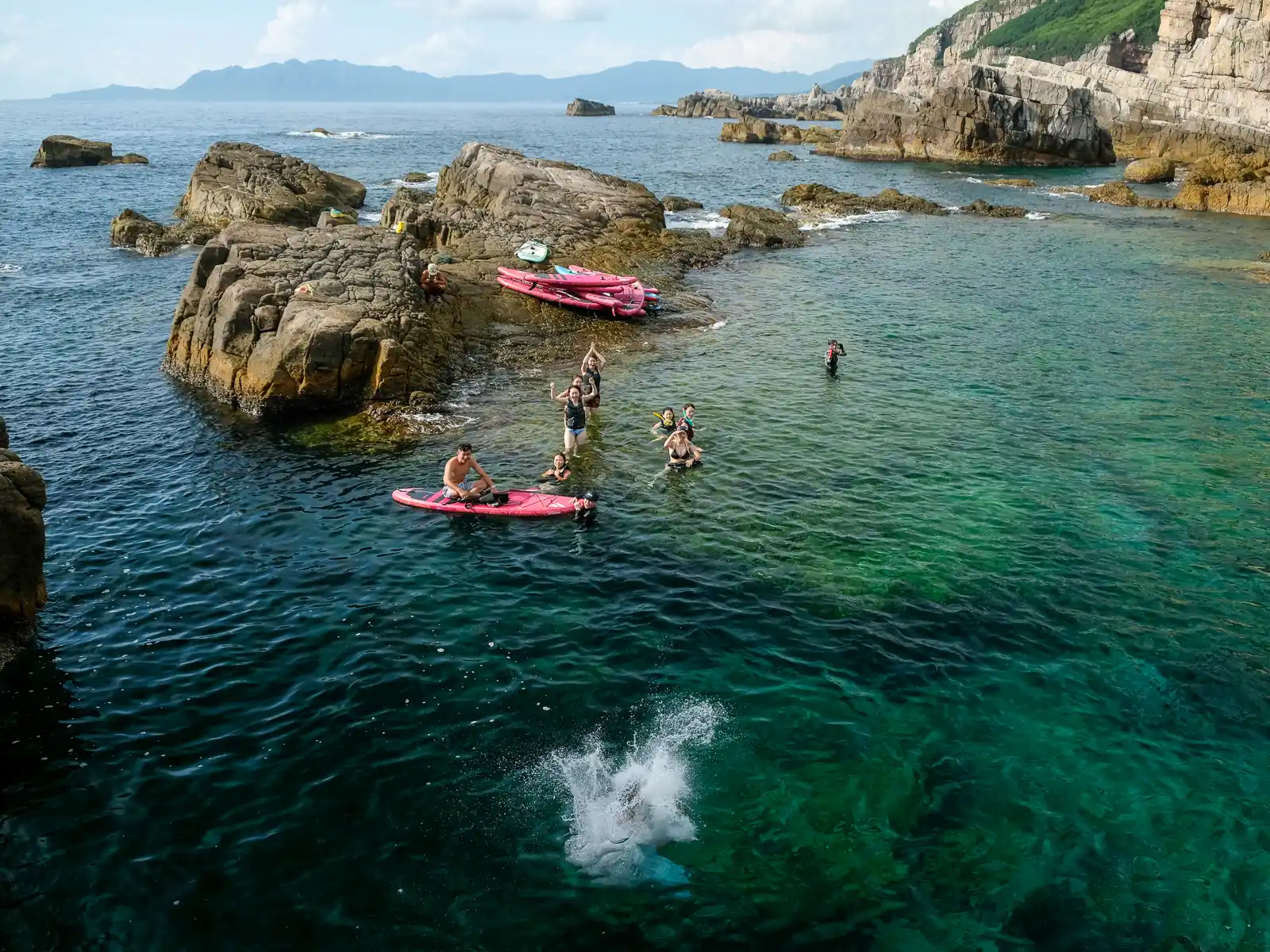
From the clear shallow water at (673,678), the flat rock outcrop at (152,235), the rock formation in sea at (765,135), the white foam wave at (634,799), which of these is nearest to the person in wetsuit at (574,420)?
the clear shallow water at (673,678)

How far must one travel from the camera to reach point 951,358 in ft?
125

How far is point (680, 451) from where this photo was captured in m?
26.6

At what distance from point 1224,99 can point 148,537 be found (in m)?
130

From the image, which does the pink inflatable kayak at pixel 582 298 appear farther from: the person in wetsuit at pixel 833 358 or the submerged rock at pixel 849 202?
the submerged rock at pixel 849 202

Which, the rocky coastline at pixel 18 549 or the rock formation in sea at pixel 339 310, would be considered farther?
the rock formation in sea at pixel 339 310

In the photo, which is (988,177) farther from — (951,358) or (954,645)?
(954,645)

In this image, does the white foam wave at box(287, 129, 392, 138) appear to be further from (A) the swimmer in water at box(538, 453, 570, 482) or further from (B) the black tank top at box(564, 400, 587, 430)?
(A) the swimmer in water at box(538, 453, 570, 482)

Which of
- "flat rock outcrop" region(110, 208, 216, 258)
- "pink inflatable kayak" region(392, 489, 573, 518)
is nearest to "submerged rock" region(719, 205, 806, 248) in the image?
"flat rock outcrop" region(110, 208, 216, 258)

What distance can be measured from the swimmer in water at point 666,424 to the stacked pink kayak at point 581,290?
14124mm

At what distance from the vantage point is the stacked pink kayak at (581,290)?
138ft

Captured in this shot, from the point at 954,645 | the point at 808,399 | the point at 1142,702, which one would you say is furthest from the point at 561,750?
the point at 808,399

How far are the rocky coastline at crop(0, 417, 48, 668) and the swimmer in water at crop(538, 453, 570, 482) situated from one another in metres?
12.9

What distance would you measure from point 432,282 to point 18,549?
2288 cm

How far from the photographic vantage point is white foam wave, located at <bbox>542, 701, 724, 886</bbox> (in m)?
13.2
